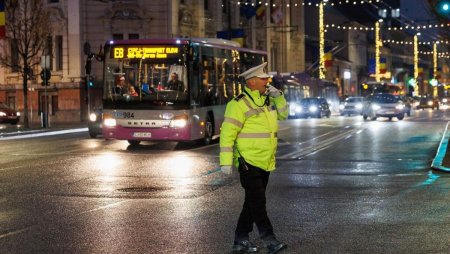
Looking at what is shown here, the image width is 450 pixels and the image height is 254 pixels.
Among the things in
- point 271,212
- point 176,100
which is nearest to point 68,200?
point 271,212

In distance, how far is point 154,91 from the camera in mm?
22031

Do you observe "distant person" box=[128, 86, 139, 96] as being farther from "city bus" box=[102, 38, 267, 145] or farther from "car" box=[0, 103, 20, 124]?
"car" box=[0, 103, 20, 124]

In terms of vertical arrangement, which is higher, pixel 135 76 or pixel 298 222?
pixel 135 76

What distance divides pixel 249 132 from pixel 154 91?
14468 millimetres

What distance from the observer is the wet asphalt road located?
8531mm

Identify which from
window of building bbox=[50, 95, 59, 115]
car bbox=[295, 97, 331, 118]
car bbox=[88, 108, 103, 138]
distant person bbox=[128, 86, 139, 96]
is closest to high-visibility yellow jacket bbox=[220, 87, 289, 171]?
distant person bbox=[128, 86, 139, 96]

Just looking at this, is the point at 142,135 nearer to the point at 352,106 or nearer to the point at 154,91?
the point at 154,91

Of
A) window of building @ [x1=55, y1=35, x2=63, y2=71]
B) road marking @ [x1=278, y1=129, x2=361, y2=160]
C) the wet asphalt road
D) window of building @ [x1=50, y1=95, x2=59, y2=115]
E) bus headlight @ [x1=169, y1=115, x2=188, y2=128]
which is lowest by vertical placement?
the wet asphalt road

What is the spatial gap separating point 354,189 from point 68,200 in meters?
4.52

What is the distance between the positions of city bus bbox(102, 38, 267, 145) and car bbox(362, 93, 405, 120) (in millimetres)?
24043

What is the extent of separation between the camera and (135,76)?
22344mm

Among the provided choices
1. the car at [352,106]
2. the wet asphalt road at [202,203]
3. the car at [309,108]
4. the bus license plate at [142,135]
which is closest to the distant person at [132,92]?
the bus license plate at [142,135]

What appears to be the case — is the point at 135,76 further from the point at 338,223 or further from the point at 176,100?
the point at 338,223

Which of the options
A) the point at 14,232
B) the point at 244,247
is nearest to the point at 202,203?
the point at 14,232
